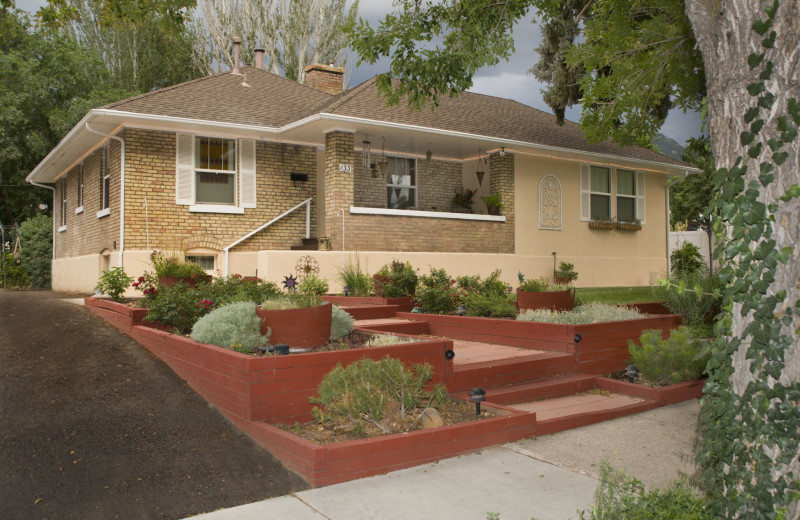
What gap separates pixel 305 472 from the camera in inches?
180

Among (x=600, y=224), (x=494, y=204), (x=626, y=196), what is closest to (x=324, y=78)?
(x=494, y=204)

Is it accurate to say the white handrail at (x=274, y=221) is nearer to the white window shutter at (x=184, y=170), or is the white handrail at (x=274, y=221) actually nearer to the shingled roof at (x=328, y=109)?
the white window shutter at (x=184, y=170)

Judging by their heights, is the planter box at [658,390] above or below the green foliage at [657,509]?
below

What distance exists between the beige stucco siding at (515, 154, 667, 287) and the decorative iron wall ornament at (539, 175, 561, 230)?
130mm

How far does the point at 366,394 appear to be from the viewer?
505 centimetres

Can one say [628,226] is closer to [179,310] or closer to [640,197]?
[640,197]

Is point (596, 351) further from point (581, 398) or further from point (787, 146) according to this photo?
point (787, 146)

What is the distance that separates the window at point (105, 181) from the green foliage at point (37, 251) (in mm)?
7789

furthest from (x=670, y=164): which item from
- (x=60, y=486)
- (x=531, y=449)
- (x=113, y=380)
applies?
(x=60, y=486)

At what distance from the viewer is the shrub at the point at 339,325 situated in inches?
282

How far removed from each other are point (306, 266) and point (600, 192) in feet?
32.5

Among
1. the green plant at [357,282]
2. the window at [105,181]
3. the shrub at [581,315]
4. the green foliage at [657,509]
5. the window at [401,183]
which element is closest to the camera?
the green foliage at [657,509]

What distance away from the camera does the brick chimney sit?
19312 millimetres

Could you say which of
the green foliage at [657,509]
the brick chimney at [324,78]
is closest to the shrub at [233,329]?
the green foliage at [657,509]
